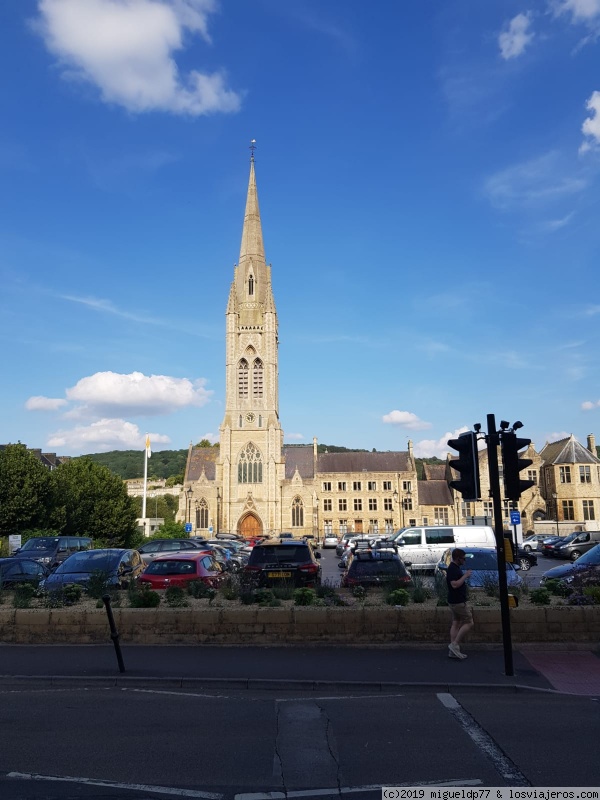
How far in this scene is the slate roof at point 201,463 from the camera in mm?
79812

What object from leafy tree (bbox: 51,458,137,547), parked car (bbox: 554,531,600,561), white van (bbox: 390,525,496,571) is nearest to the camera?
white van (bbox: 390,525,496,571)

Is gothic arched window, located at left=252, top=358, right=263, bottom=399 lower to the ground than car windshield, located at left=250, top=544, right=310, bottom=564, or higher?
higher

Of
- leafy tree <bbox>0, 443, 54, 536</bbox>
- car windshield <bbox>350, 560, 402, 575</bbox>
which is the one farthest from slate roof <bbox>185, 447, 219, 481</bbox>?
car windshield <bbox>350, 560, 402, 575</bbox>

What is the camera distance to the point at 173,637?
39.4 ft

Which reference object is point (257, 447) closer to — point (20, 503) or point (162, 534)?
point (162, 534)

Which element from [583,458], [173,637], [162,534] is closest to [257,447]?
[162,534]

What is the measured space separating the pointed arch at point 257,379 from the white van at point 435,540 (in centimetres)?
5451

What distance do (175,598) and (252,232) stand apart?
252 ft

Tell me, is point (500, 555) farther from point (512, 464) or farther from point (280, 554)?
point (280, 554)

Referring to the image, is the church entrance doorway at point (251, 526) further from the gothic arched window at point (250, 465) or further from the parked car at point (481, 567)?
the parked car at point (481, 567)

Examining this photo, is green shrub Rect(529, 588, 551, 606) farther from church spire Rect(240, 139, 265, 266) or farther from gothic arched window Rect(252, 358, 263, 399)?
church spire Rect(240, 139, 265, 266)

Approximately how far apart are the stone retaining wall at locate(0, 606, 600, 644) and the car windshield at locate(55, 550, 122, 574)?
4.38 meters

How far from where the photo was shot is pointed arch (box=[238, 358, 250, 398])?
266 feet

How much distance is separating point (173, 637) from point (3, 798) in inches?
271
